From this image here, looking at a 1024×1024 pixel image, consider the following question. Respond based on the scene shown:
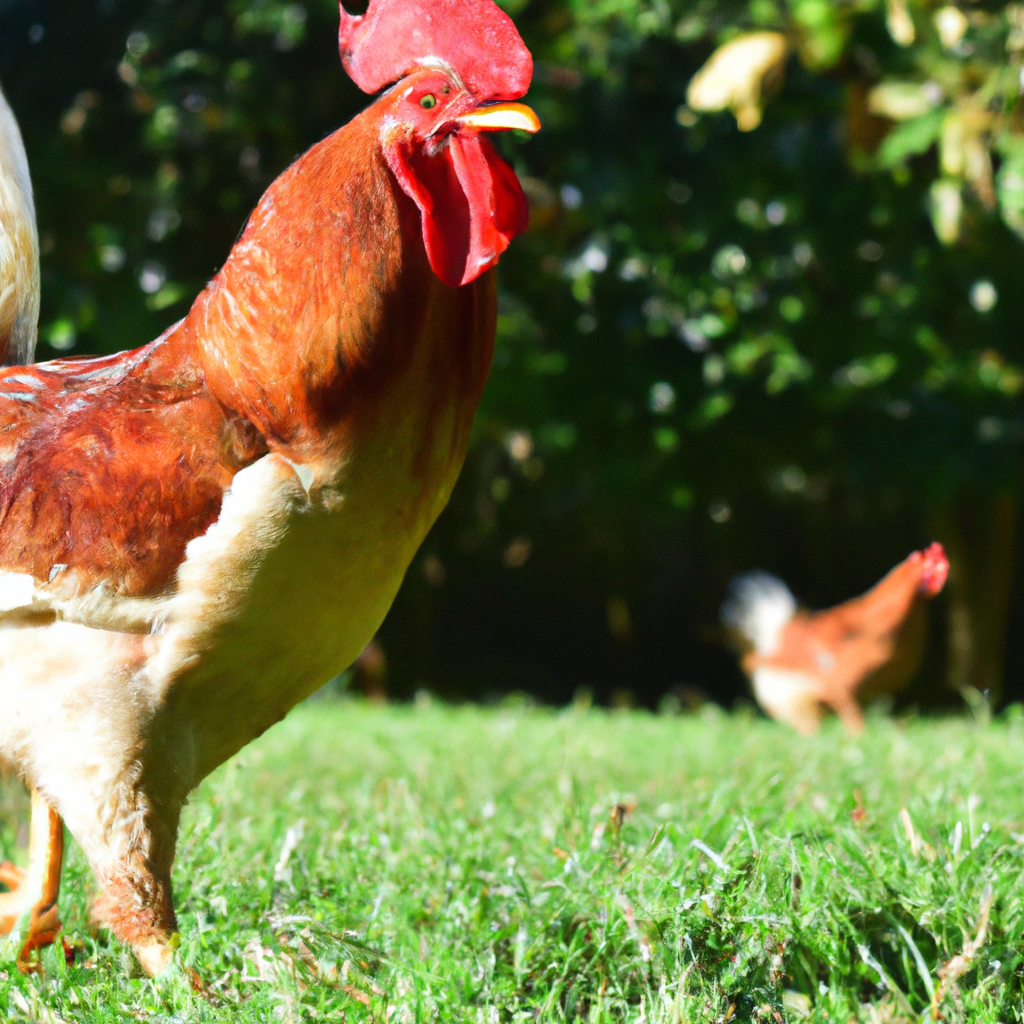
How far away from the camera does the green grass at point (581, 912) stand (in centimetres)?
176

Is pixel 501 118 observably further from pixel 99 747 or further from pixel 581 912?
pixel 581 912

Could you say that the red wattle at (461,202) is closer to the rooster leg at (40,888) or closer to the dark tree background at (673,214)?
the rooster leg at (40,888)

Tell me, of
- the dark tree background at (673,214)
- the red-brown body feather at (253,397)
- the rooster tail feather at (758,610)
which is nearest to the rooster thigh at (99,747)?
the red-brown body feather at (253,397)

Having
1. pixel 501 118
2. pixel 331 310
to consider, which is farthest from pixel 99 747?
pixel 501 118

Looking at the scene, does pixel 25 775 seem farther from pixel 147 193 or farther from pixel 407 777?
pixel 147 193

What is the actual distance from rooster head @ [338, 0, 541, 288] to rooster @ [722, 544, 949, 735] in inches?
160

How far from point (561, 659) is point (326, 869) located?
765 centimetres

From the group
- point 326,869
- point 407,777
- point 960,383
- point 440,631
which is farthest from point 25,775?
point 440,631

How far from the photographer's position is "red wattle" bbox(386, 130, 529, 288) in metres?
1.80

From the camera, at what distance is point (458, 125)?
1812 millimetres

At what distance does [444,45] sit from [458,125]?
0.14 metres

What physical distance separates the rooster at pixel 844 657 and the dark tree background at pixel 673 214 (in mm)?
638

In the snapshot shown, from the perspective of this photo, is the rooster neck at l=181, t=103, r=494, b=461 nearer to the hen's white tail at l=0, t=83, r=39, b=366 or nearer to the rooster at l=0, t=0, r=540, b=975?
the rooster at l=0, t=0, r=540, b=975

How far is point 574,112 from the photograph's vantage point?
14.4 ft
